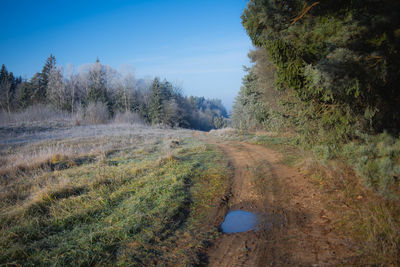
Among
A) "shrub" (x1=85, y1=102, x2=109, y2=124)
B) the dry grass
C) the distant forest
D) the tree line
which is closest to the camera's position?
the dry grass

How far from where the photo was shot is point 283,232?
3.63 meters

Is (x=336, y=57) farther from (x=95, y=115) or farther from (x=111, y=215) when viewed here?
(x=95, y=115)

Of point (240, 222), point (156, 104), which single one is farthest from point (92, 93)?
point (240, 222)

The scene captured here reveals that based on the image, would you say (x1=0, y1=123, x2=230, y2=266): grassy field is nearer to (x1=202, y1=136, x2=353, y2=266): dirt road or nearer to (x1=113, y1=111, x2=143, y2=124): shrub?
(x1=202, y1=136, x2=353, y2=266): dirt road

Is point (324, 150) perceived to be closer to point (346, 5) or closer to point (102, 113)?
point (346, 5)

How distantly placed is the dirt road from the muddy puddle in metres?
0.16

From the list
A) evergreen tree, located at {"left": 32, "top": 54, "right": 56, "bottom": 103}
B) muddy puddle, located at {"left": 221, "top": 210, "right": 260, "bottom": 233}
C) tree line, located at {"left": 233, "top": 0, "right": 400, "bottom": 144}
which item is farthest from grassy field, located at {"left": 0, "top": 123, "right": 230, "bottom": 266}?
evergreen tree, located at {"left": 32, "top": 54, "right": 56, "bottom": 103}

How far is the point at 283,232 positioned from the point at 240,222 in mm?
872

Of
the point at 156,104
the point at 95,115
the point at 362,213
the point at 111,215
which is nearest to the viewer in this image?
the point at 362,213

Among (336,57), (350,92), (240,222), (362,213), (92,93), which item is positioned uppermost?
(92,93)

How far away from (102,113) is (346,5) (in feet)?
115

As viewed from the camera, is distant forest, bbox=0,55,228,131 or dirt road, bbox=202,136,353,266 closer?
dirt road, bbox=202,136,353,266

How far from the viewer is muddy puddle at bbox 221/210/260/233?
3918 millimetres

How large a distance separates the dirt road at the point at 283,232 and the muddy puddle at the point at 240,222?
156mm
